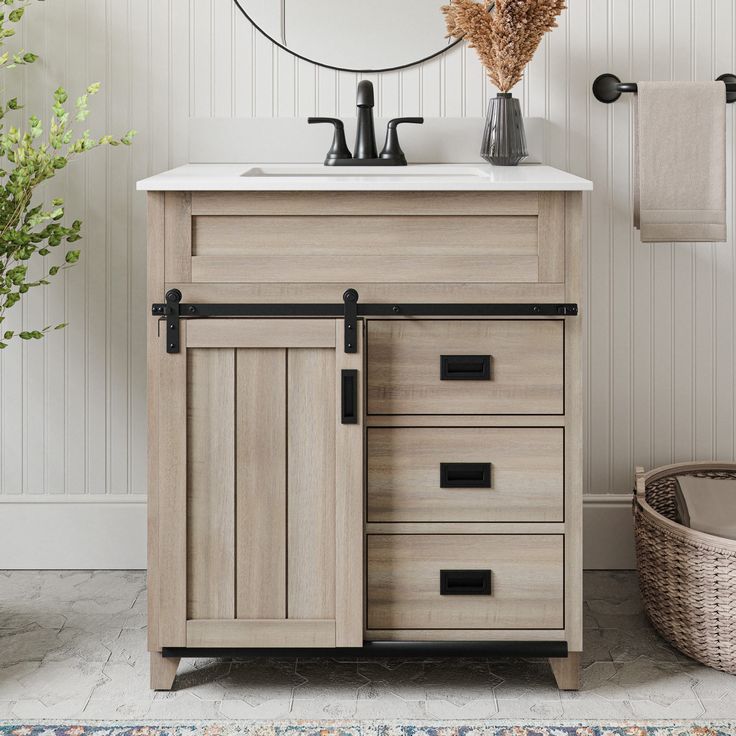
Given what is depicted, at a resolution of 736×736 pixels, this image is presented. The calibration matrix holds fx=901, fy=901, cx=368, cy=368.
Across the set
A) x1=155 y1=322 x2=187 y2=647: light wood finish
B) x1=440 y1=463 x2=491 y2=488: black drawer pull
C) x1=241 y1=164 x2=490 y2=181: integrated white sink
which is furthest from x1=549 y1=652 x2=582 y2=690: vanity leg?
x1=241 y1=164 x2=490 y2=181: integrated white sink

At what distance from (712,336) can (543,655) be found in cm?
100

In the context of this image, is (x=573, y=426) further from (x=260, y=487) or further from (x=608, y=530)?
(x=608, y=530)

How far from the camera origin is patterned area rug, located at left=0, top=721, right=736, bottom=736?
5.16 feet

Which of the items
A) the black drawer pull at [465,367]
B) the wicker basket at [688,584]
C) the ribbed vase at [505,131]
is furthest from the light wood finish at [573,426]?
the ribbed vase at [505,131]

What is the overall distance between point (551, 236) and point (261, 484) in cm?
68

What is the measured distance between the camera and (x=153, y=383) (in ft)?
5.32

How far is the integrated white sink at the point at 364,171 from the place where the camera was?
2000mm

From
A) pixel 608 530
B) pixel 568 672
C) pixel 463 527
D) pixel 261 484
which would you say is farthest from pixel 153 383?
pixel 608 530

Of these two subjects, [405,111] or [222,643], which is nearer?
[222,643]

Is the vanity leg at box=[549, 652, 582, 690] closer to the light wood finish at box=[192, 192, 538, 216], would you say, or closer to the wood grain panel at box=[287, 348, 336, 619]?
the wood grain panel at box=[287, 348, 336, 619]

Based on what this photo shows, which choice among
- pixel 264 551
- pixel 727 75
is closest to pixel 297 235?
pixel 264 551

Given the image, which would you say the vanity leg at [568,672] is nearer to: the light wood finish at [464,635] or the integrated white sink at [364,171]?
the light wood finish at [464,635]

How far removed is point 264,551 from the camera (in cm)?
165

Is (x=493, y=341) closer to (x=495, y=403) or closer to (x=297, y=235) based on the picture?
(x=495, y=403)
